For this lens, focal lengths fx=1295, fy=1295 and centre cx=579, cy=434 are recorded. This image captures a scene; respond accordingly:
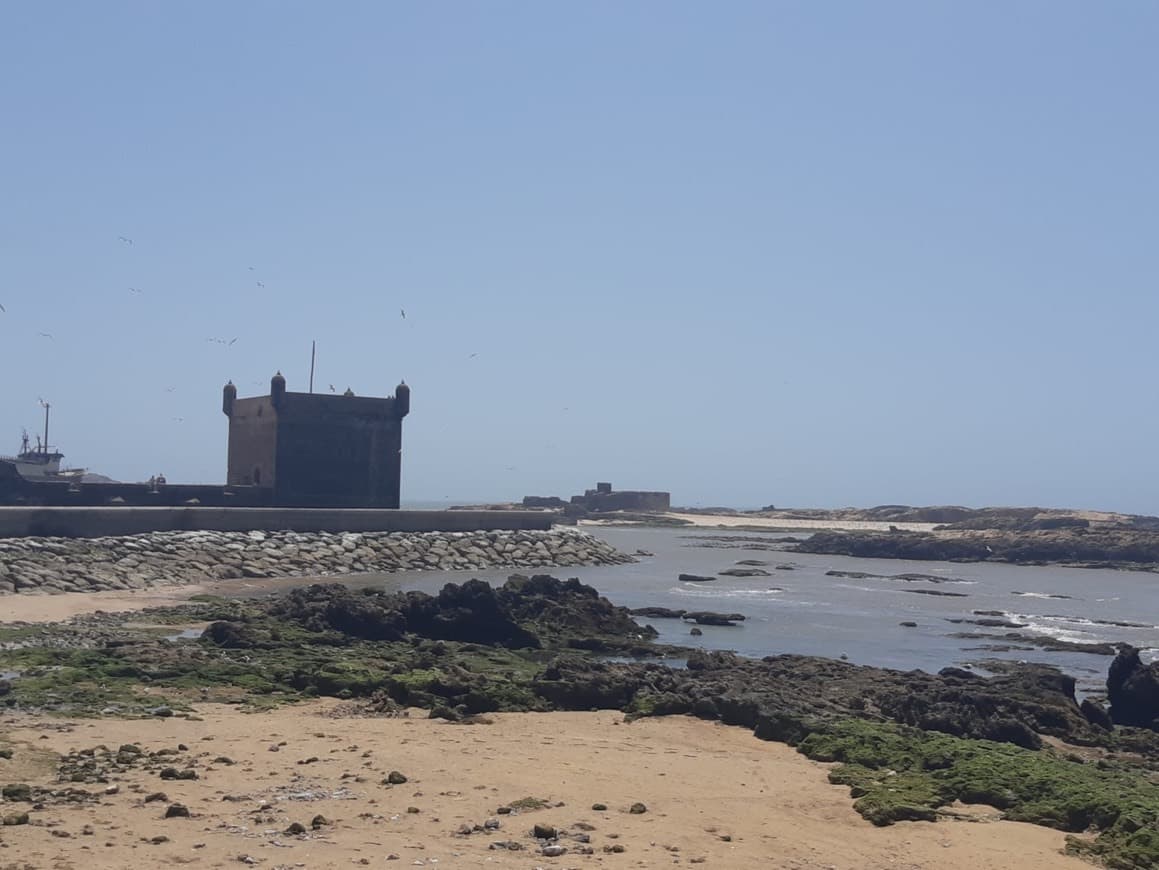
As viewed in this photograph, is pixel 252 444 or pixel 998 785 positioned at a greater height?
pixel 252 444

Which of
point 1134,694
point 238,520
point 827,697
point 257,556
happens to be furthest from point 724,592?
point 827,697

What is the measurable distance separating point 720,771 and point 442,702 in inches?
166

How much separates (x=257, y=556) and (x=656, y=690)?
22018 millimetres

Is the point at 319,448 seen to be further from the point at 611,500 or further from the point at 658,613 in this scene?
the point at 611,500

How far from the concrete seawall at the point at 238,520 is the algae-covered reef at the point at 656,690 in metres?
10.8

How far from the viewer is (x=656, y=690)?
17000mm

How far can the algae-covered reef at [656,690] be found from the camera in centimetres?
1151

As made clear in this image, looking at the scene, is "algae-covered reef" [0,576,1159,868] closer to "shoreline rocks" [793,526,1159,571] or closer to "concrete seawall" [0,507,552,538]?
"concrete seawall" [0,507,552,538]

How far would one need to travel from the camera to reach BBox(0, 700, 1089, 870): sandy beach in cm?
897

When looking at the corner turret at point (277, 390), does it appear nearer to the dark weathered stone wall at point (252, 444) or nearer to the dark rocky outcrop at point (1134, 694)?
the dark weathered stone wall at point (252, 444)

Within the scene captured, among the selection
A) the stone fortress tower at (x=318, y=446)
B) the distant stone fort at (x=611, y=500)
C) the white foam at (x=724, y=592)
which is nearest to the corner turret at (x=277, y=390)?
the stone fortress tower at (x=318, y=446)

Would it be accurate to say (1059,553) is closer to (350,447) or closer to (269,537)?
(350,447)

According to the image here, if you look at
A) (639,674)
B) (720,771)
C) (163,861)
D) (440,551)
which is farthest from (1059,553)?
(163,861)

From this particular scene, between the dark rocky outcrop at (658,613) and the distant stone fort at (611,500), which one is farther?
the distant stone fort at (611,500)
